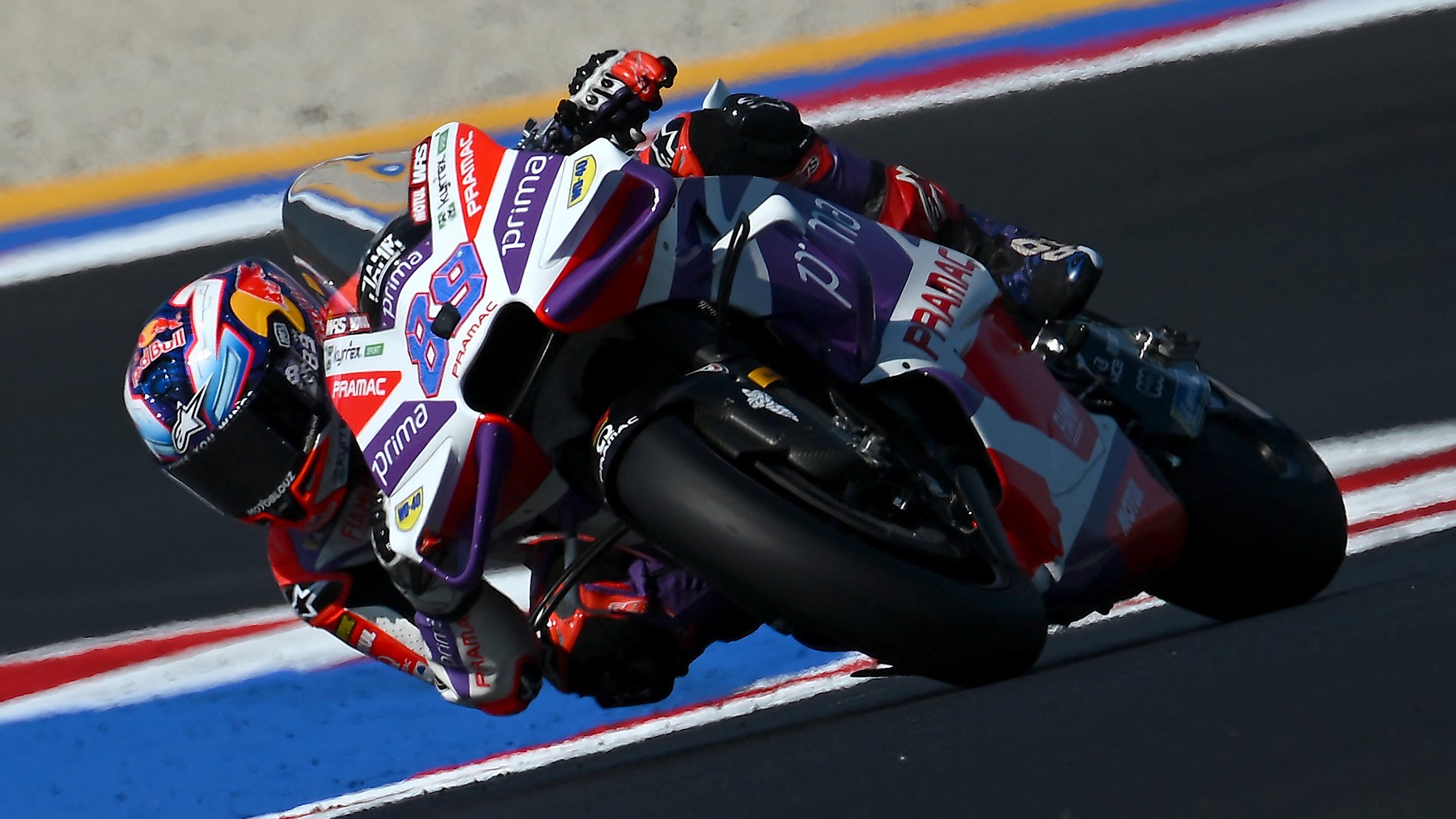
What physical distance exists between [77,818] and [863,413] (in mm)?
3043

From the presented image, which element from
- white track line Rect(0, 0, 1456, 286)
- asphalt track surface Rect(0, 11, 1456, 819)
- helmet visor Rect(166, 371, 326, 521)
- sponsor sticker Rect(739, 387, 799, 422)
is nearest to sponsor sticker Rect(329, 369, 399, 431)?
helmet visor Rect(166, 371, 326, 521)

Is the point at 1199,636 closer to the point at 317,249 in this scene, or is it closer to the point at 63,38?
the point at 317,249

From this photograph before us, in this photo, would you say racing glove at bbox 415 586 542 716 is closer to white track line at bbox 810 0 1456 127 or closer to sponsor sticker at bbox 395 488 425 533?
sponsor sticker at bbox 395 488 425 533

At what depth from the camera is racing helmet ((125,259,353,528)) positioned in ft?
9.87

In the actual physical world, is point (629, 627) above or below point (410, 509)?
below

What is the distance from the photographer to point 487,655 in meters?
3.22

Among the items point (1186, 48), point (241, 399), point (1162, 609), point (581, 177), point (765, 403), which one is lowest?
point (1162, 609)

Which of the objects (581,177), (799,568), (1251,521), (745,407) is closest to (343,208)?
(581,177)

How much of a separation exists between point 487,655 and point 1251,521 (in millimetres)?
1694

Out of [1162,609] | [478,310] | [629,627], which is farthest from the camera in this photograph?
[1162,609]

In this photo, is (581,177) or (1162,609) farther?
(1162,609)

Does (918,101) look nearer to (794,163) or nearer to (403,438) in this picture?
(794,163)

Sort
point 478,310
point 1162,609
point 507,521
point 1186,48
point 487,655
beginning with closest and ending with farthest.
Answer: point 478,310 → point 507,521 → point 487,655 → point 1162,609 → point 1186,48

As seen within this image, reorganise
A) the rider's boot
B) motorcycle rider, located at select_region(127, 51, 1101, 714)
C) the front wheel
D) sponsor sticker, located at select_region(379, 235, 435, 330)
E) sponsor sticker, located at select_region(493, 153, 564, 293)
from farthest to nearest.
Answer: the rider's boot < motorcycle rider, located at select_region(127, 51, 1101, 714) < sponsor sticker, located at select_region(379, 235, 435, 330) < sponsor sticker, located at select_region(493, 153, 564, 293) < the front wheel
